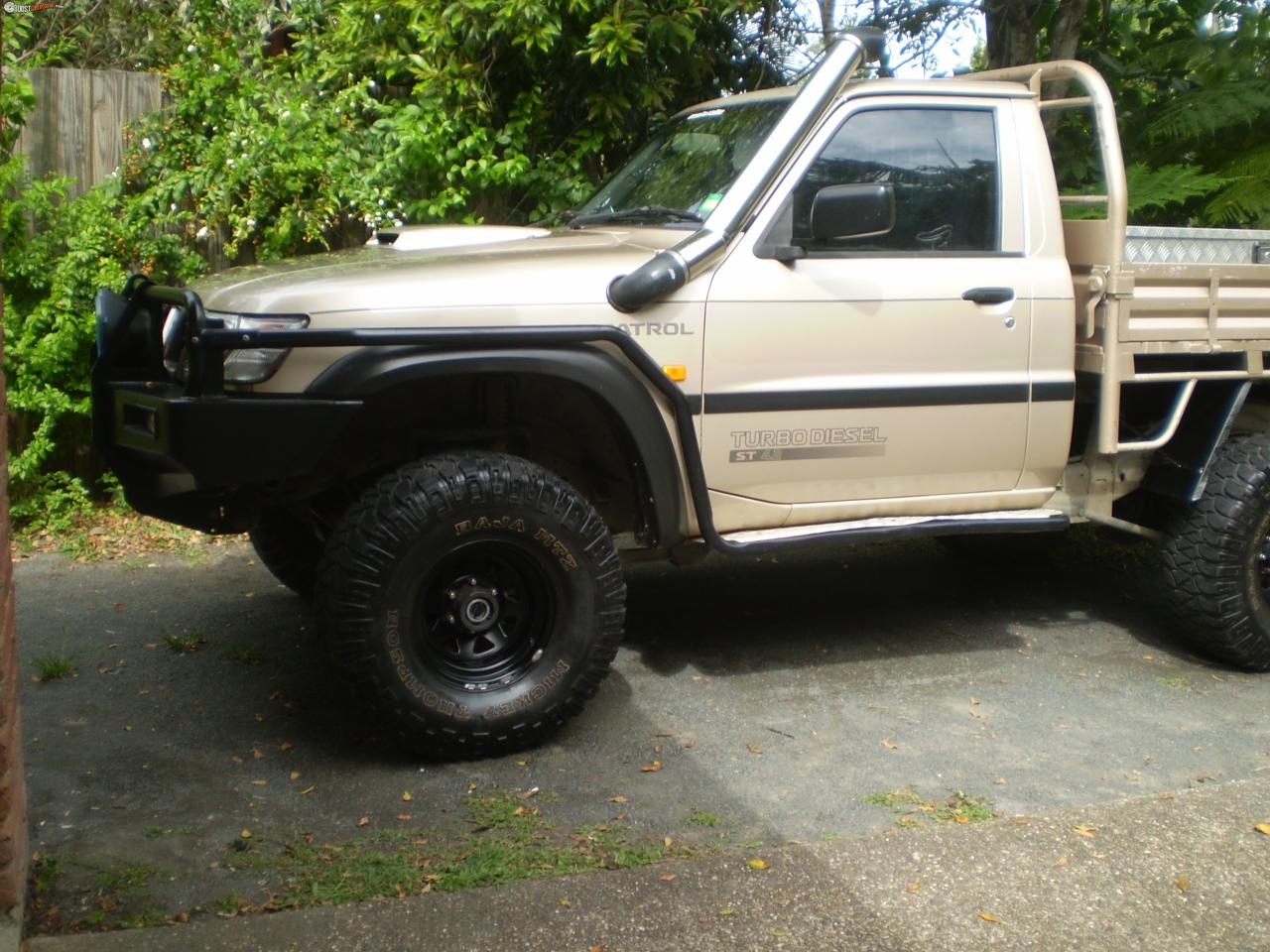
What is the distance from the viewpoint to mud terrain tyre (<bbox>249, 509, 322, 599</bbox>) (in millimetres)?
5043

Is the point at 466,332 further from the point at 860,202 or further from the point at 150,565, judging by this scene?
the point at 150,565

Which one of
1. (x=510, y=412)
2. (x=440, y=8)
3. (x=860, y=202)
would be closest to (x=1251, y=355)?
(x=860, y=202)

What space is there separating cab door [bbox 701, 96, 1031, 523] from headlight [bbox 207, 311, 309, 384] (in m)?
1.35

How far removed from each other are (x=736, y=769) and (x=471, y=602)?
999mm

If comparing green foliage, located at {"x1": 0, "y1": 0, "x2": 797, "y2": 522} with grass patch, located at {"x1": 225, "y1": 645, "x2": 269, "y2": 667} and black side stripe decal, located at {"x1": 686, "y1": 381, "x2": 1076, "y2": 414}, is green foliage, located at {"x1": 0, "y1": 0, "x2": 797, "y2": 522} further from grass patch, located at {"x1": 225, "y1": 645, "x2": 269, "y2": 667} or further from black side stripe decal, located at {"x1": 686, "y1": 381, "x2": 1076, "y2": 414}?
black side stripe decal, located at {"x1": 686, "y1": 381, "x2": 1076, "y2": 414}

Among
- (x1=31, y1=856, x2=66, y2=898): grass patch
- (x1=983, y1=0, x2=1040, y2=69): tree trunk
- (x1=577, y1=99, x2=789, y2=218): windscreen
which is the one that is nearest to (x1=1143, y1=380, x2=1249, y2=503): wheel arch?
(x1=577, y1=99, x2=789, y2=218): windscreen

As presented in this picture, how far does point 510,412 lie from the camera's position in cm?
446

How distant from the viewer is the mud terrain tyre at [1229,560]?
200 inches

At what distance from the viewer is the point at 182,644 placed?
17.1 feet

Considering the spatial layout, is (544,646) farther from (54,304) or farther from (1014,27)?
(1014,27)

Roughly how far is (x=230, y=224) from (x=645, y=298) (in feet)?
12.3

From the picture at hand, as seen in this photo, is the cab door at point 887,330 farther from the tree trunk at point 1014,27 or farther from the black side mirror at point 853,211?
the tree trunk at point 1014,27

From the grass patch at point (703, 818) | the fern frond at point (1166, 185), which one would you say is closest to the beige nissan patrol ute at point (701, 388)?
the grass patch at point (703, 818)

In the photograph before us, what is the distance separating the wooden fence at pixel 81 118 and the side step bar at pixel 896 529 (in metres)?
4.58
